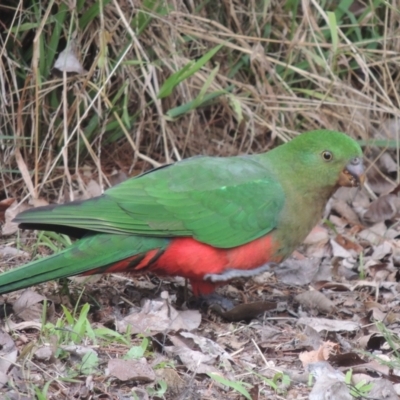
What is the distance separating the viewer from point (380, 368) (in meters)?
3.40

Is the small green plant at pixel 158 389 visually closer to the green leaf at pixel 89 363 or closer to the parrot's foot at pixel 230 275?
the green leaf at pixel 89 363

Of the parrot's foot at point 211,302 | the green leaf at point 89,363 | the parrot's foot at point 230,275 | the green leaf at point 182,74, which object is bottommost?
the parrot's foot at point 211,302

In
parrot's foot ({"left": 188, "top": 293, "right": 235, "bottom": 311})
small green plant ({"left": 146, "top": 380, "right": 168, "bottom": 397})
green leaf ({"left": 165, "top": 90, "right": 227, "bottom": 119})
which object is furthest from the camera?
green leaf ({"left": 165, "top": 90, "right": 227, "bottom": 119})

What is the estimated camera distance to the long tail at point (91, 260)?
352 centimetres

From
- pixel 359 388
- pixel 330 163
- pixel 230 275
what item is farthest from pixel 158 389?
pixel 330 163

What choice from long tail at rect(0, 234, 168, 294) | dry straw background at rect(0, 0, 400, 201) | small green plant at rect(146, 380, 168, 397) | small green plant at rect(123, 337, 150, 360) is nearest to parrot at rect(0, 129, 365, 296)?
long tail at rect(0, 234, 168, 294)

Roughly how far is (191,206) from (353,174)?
845 millimetres

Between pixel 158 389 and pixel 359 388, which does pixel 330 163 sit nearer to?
pixel 359 388

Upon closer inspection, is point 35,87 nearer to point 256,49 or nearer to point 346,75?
point 256,49

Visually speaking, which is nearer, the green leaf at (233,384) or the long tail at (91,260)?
the green leaf at (233,384)

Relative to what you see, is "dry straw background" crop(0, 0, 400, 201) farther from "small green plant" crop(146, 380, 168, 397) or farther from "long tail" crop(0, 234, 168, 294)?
"small green plant" crop(146, 380, 168, 397)

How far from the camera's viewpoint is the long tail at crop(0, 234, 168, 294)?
3518mm

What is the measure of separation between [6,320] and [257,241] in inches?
48.6

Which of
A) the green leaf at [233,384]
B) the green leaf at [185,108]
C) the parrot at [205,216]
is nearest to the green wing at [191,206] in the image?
the parrot at [205,216]
